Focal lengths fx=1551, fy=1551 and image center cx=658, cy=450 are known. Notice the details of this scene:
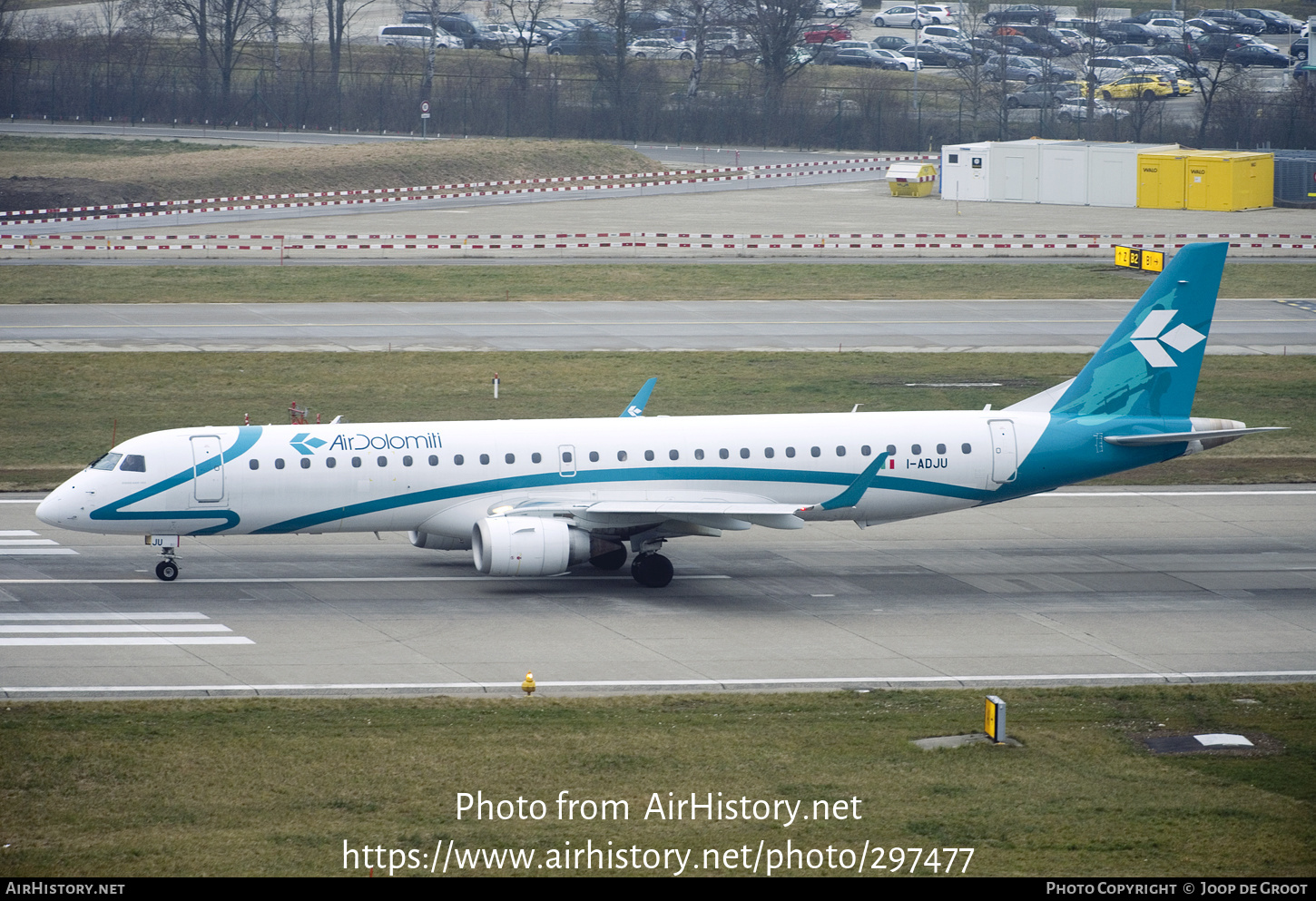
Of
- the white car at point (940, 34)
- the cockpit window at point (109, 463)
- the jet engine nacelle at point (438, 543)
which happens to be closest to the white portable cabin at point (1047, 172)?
the white car at point (940, 34)

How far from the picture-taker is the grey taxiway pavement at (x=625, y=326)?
54.5 meters

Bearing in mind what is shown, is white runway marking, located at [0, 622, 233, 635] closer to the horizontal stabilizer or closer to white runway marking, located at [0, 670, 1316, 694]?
white runway marking, located at [0, 670, 1316, 694]

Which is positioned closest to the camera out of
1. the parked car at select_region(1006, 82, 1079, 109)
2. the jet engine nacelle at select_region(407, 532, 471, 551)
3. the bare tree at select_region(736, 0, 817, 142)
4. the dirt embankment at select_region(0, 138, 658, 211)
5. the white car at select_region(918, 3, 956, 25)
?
the jet engine nacelle at select_region(407, 532, 471, 551)

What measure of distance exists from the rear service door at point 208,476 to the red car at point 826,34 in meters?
125

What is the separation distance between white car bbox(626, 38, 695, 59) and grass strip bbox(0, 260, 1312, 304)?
76.2m

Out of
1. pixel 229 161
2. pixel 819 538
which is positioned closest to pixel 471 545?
pixel 819 538

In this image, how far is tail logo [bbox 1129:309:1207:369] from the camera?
33469 millimetres

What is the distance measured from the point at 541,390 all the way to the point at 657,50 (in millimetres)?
104173

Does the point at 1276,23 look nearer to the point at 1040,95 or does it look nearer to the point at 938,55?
the point at 938,55

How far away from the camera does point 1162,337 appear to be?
3356 centimetres

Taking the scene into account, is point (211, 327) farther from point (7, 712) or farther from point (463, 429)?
point (7, 712)

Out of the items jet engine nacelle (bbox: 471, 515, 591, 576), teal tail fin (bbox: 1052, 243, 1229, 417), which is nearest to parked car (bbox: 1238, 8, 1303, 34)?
teal tail fin (bbox: 1052, 243, 1229, 417)

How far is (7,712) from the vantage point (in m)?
23.8

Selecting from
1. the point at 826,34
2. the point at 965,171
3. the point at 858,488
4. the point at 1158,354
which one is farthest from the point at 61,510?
the point at 826,34
